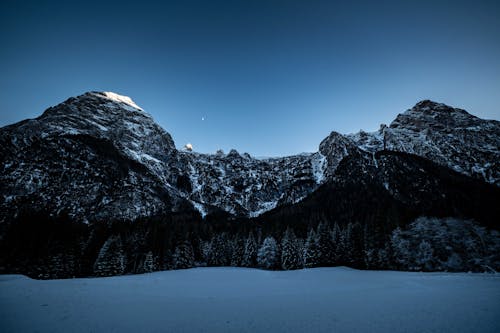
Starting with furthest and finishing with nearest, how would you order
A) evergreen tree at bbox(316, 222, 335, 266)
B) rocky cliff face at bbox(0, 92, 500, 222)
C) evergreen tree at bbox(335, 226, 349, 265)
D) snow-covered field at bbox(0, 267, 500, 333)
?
rocky cliff face at bbox(0, 92, 500, 222) → evergreen tree at bbox(316, 222, 335, 266) → evergreen tree at bbox(335, 226, 349, 265) → snow-covered field at bbox(0, 267, 500, 333)

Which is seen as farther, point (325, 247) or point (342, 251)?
point (325, 247)

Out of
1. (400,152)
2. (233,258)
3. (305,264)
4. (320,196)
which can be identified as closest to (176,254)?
(233,258)

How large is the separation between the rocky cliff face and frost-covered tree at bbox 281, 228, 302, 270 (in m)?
84.4

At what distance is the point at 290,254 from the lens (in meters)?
51.9

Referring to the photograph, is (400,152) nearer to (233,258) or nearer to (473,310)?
(233,258)

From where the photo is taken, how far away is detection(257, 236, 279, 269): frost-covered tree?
5503 centimetres

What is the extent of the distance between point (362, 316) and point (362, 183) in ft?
432

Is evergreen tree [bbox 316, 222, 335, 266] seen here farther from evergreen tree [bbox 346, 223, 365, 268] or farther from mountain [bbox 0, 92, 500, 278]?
evergreen tree [bbox 346, 223, 365, 268]

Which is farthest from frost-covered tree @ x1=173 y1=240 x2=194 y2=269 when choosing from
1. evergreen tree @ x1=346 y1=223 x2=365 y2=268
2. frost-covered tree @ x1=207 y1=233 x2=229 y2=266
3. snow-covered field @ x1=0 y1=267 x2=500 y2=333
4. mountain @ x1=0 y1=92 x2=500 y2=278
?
snow-covered field @ x1=0 y1=267 x2=500 y2=333

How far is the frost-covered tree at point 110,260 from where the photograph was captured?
45344mm

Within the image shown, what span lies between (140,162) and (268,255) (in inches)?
4674

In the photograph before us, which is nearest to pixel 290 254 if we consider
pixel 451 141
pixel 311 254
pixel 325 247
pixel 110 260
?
pixel 311 254

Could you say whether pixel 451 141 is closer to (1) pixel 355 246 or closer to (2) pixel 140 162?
(1) pixel 355 246

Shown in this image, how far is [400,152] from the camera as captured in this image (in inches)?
5940
